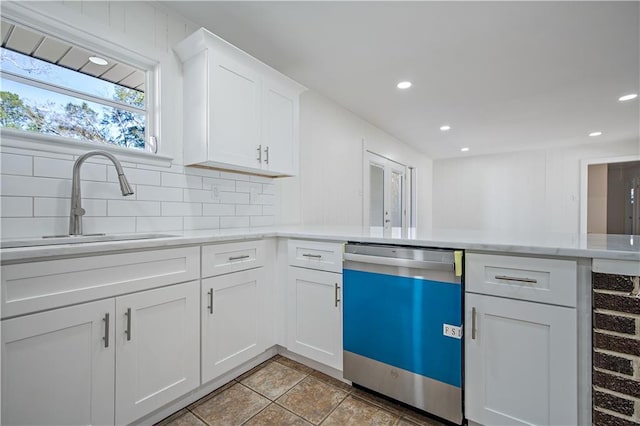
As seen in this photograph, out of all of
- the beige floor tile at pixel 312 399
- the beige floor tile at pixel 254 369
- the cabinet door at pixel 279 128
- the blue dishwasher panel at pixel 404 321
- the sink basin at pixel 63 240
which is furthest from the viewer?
the cabinet door at pixel 279 128

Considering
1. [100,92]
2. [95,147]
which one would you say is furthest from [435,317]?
[100,92]

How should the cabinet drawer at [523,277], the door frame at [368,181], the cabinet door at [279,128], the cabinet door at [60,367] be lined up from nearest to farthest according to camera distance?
1. the cabinet door at [60,367]
2. the cabinet drawer at [523,277]
3. the cabinet door at [279,128]
4. the door frame at [368,181]

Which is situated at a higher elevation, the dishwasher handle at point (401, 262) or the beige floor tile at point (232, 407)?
the dishwasher handle at point (401, 262)

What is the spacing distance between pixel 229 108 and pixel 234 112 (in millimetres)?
46

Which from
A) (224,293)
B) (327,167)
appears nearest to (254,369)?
(224,293)

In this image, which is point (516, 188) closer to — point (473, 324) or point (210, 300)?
point (473, 324)

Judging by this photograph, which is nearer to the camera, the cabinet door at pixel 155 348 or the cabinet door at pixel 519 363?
the cabinet door at pixel 519 363

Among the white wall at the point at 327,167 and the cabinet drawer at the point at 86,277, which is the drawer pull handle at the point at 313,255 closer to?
the cabinet drawer at the point at 86,277

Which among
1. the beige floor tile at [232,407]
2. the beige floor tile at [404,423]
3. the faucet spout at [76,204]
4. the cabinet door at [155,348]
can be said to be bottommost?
the beige floor tile at [404,423]

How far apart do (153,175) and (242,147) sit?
61 centimetres

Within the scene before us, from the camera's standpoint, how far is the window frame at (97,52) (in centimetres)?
136

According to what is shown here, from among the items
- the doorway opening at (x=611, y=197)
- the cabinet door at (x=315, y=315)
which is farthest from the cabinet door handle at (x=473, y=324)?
the doorway opening at (x=611, y=197)

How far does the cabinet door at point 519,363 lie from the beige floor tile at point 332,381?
656 millimetres

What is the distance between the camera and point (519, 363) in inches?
47.1
